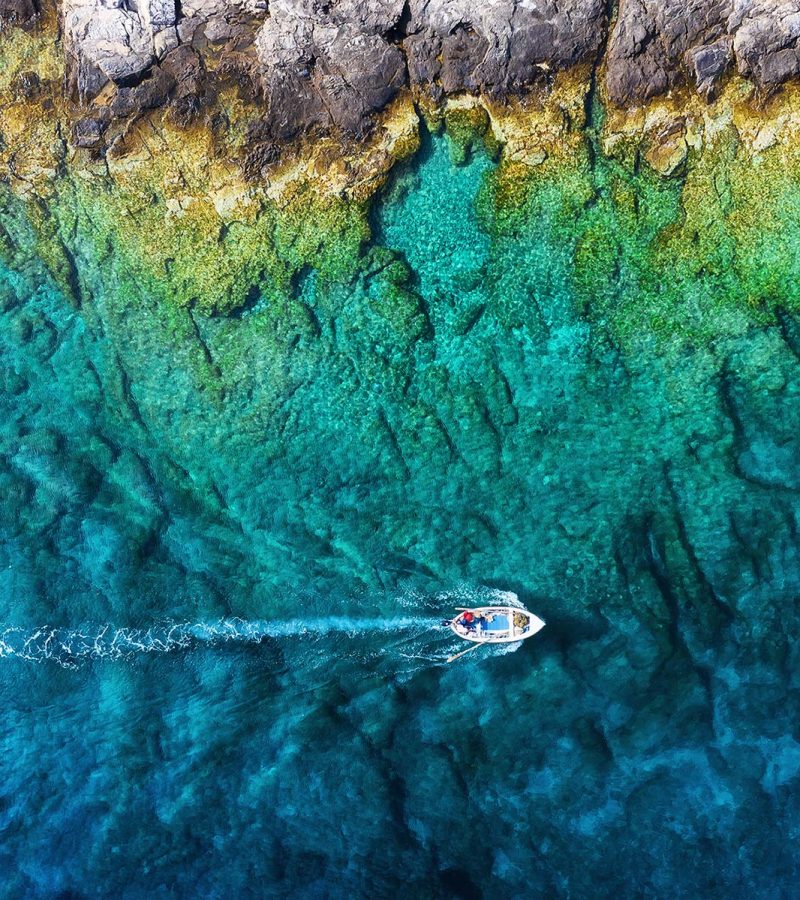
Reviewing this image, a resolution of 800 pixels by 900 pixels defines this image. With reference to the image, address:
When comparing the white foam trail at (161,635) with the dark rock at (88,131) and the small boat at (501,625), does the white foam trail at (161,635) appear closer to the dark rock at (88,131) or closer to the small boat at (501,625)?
the small boat at (501,625)

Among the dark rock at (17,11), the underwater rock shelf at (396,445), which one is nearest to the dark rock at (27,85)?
the underwater rock shelf at (396,445)

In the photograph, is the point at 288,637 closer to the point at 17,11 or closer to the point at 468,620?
the point at 468,620

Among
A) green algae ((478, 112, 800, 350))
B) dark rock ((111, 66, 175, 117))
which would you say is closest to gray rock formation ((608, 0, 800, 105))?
green algae ((478, 112, 800, 350))

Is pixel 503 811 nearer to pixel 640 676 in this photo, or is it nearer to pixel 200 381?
pixel 640 676

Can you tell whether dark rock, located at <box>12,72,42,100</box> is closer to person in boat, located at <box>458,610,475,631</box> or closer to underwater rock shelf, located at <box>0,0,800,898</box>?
underwater rock shelf, located at <box>0,0,800,898</box>

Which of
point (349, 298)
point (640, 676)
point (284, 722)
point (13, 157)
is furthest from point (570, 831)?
point (13, 157)

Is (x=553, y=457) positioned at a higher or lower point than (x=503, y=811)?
higher
